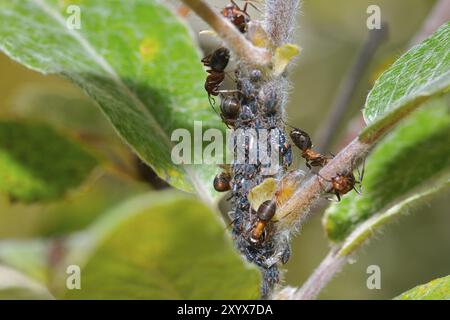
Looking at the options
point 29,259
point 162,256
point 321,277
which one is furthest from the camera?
point 29,259

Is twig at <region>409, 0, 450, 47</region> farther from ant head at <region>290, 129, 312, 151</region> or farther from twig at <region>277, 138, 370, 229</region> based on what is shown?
twig at <region>277, 138, 370, 229</region>

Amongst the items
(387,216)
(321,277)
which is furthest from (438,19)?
(321,277)

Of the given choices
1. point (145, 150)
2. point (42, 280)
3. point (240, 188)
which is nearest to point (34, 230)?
point (42, 280)

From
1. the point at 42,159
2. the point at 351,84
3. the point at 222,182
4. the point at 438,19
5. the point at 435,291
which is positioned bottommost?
the point at 435,291

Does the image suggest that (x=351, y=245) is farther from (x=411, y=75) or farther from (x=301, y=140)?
(x=411, y=75)

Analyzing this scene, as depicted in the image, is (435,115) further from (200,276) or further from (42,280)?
(42,280)

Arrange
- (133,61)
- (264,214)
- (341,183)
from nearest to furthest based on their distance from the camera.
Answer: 1. (264,214)
2. (341,183)
3. (133,61)

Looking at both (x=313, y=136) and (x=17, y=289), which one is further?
(x=313, y=136)
